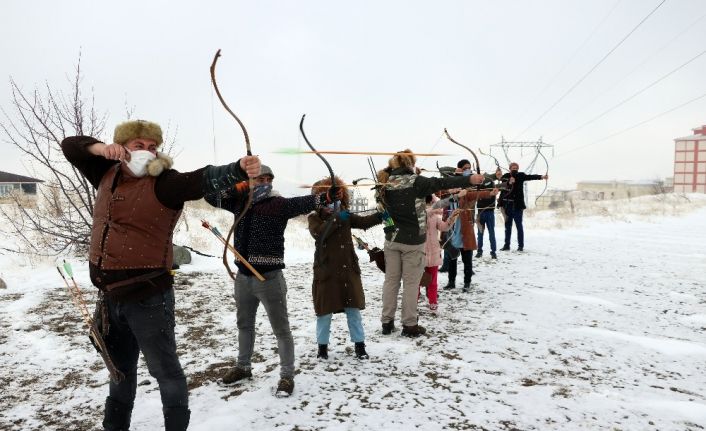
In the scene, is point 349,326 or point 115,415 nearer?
point 115,415

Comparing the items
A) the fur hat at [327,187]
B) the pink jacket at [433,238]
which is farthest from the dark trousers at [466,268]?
the fur hat at [327,187]

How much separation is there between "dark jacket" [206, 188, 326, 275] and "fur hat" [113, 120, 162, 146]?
3.46 feet

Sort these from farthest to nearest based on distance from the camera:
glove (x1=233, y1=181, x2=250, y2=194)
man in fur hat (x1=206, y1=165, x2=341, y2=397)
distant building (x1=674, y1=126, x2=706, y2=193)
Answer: distant building (x1=674, y1=126, x2=706, y2=193)
man in fur hat (x1=206, y1=165, x2=341, y2=397)
glove (x1=233, y1=181, x2=250, y2=194)

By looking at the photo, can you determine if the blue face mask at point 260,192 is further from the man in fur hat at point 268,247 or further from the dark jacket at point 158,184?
the dark jacket at point 158,184

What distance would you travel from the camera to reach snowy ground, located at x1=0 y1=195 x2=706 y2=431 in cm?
319

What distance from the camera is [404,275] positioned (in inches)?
195

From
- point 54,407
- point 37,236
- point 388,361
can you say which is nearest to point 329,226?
point 388,361

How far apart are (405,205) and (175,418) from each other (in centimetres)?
309

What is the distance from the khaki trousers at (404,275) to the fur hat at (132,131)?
304 centimetres

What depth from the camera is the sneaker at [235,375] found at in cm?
375

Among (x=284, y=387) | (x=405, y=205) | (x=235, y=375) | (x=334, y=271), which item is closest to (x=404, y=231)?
(x=405, y=205)

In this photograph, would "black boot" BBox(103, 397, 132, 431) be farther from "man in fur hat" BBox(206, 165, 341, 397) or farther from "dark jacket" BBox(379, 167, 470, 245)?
"dark jacket" BBox(379, 167, 470, 245)

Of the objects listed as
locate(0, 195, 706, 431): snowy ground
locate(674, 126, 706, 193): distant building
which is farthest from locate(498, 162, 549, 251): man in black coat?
locate(674, 126, 706, 193): distant building

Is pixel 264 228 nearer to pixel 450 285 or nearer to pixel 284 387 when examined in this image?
pixel 284 387
